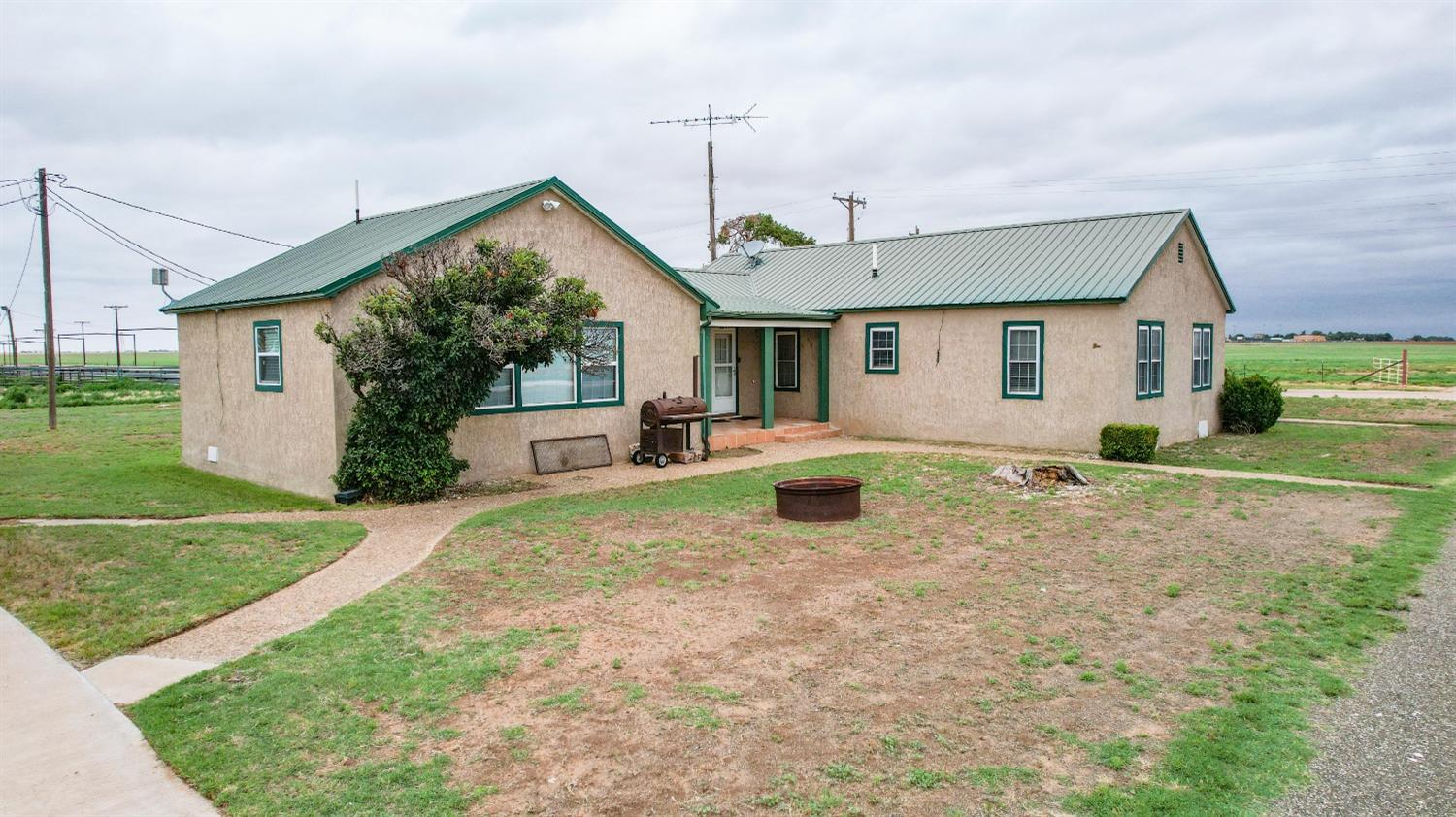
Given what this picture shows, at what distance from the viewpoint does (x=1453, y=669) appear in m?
5.73

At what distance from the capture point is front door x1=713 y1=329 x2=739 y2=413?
1997 centimetres

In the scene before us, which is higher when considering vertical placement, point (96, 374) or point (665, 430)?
point (96, 374)

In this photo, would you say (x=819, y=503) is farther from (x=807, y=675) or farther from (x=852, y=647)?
(x=807, y=675)

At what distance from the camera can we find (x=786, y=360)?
21.1 meters

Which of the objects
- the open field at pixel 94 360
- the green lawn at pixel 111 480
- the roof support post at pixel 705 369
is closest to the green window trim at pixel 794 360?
the roof support post at pixel 705 369

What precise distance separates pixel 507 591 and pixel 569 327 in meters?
4.87

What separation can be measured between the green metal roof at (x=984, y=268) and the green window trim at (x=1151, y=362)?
1.34m

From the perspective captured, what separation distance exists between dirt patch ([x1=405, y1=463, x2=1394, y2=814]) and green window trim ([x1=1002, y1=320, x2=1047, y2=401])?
6.32 meters

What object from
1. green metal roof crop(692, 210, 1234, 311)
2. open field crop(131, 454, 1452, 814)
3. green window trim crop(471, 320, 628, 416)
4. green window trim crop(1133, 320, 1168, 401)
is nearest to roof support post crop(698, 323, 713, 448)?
green window trim crop(471, 320, 628, 416)

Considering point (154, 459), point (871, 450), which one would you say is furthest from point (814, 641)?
point (154, 459)

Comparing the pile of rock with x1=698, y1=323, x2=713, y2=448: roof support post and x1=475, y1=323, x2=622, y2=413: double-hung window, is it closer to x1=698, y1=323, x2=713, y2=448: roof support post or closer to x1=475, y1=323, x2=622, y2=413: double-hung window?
x1=698, y1=323, x2=713, y2=448: roof support post

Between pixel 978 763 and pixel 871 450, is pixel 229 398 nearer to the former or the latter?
pixel 871 450

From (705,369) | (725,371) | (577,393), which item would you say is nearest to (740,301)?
(725,371)

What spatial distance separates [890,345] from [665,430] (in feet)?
21.1
